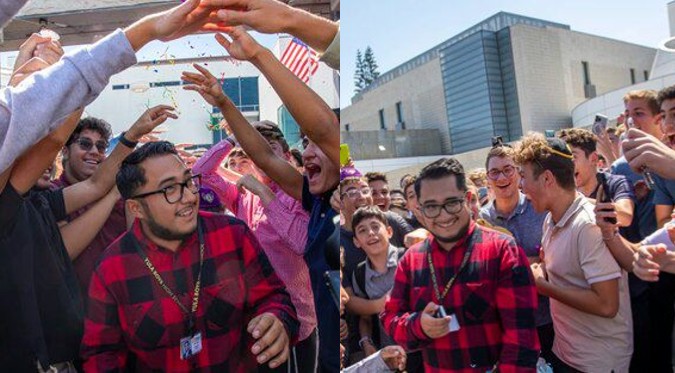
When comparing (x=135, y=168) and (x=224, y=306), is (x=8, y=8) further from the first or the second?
(x=224, y=306)

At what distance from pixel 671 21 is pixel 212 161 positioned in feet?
3.98

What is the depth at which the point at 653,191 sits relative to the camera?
150 cm

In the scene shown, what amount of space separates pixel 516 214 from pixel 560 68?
1.42 feet

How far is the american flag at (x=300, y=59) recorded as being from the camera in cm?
143

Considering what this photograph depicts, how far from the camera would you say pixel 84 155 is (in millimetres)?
1365

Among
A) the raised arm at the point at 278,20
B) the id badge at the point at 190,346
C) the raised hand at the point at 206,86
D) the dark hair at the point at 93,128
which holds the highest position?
the raised arm at the point at 278,20

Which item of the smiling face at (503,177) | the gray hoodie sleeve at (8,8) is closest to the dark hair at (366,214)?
the smiling face at (503,177)

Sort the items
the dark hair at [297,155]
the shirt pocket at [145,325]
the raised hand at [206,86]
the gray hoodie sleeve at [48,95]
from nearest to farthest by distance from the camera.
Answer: the gray hoodie sleeve at [48,95], the shirt pocket at [145,325], the raised hand at [206,86], the dark hair at [297,155]

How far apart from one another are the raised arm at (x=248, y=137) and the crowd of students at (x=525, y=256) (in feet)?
0.46

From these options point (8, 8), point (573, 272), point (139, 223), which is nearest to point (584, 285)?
point (573, 272)

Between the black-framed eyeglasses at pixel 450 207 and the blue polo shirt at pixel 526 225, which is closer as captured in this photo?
the black-framed eyeglasses at pixel 450 207

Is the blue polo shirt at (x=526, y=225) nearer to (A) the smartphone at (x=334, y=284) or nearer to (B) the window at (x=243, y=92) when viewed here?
(A) the smartphone at (x=334, y=284)

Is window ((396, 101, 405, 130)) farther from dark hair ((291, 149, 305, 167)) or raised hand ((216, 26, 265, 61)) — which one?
raised hand ((216, 26, 265, 61))

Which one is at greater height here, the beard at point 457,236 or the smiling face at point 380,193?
the smiling face at point 380,193
